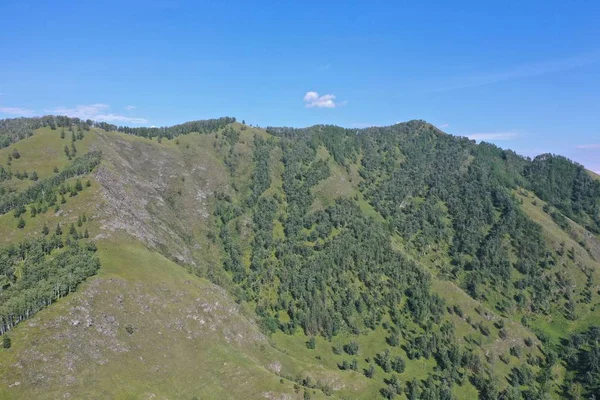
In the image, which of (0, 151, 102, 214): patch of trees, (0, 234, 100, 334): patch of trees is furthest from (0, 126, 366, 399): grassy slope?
(0, 151, 102, 214): patch of trees

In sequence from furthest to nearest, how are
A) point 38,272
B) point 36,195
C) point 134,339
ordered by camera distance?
1. point 36,195
2. point 38,272
3. point 134,339

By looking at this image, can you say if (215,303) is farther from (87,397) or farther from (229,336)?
(87,397)

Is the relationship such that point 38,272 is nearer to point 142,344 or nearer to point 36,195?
point 142,344

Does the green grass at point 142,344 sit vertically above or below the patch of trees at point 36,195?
below

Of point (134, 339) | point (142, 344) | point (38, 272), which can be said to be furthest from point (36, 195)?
point (142, 344)

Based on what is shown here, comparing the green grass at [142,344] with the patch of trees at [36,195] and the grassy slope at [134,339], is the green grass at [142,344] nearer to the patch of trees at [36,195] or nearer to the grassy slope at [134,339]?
the grassy slope at [134,339]

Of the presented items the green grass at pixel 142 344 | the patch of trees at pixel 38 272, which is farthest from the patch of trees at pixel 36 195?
the green grass at pixel 142 344

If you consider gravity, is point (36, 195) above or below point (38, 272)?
above

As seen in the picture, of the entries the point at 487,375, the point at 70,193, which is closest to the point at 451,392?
the point at 487,375

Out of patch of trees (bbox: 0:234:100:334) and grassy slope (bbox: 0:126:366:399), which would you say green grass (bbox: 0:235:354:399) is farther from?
patch of trees (bbox: 0:234:100:334)

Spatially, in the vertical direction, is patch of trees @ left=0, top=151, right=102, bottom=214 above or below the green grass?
above

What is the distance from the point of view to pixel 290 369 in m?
149

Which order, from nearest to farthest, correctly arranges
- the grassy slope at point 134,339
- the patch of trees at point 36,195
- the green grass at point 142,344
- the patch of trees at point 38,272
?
1. the green grass at point 142,344
2. the grassy slope at point 134,339
3. the patch of trees at point 38,272
4. the patch of trees at point 36,195

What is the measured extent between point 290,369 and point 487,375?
110 m
